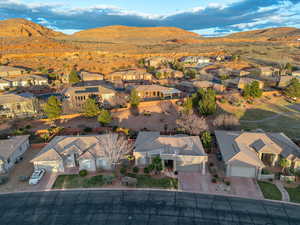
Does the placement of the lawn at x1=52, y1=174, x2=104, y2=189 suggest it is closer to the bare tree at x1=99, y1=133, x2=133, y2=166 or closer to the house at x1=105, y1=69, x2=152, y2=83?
the bare tree at x1=99, y1=133, x2=133, y2=166

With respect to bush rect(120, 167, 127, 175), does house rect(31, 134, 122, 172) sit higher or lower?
higher

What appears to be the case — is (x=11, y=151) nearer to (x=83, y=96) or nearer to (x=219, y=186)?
(x=83, y=96)

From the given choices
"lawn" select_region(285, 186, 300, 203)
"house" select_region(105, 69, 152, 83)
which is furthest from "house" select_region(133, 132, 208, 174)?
"house" select_region(105, 69, 152, 83)

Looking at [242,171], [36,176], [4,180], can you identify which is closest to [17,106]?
[4,180]

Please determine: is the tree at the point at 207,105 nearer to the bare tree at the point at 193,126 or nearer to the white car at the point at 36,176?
the bare tree at the point at 193,126

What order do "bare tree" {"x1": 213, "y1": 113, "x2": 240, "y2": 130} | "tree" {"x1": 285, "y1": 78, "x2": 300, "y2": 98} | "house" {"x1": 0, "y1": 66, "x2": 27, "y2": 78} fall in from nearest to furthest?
"bare tree" {"x1": 213, "y1": 113, "x2": 240, "y2": 130}, "tree" {"x1": 285, "y1": 78, "x2": 300, "y2": 98}, "house" {"x1": 0, "y1": 66, "x2": 27, "y2": 78}

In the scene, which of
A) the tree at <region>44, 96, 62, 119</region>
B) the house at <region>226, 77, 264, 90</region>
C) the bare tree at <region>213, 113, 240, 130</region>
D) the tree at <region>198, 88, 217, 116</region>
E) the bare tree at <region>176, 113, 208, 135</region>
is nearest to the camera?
the bare tree at <region>176, 113, 208, 135</region>

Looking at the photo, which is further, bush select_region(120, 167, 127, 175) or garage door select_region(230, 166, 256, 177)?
bush select_region(120, 167, 127, 175)

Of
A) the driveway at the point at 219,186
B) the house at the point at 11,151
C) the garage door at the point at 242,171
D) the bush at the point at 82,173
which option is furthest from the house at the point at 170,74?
the bush at the point at 82,173
